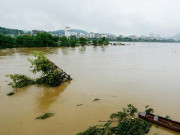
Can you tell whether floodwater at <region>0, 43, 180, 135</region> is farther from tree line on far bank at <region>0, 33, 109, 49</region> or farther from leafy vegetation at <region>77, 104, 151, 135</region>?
tree line on far bank at <region>0, 33, 109, 49</region>

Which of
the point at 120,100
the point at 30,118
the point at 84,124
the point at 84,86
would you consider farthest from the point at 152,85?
the point at 30,118

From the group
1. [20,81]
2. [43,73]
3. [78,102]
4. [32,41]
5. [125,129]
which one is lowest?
[78,102]

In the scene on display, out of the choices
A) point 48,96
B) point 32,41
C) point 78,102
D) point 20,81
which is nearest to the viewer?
point 78,102

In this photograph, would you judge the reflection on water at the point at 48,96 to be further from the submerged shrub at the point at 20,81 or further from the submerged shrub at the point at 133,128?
the submerged shrub at the point at 133,128

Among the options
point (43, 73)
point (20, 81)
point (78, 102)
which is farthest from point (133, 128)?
point (20, 81)

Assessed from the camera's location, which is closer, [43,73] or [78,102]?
[78,102]

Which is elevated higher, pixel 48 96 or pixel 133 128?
pixel 133 128

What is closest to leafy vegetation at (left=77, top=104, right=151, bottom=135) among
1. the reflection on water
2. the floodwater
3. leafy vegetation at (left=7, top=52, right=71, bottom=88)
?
the floodwater

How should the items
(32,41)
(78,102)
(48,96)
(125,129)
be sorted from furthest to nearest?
(32,41) < (48,96) < (78,102) < (125,129)

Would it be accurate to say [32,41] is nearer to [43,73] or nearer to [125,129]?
[43,73]

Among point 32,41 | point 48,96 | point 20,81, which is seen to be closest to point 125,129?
point 48,96
